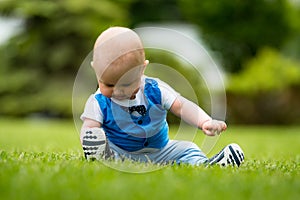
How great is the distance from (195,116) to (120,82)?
52 centimetres

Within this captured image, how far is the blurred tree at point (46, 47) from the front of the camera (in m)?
20.7

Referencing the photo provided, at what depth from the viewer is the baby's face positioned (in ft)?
10.6

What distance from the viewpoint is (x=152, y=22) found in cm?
2464

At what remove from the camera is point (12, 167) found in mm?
2904

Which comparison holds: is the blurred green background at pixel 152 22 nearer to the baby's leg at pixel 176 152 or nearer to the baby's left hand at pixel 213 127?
the baby's leg at pixel 176 152

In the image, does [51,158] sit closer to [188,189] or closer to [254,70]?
[188,189]

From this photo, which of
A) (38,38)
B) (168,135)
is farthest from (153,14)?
(168,135)

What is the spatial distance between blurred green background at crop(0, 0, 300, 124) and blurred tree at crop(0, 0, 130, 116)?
0.12 ft

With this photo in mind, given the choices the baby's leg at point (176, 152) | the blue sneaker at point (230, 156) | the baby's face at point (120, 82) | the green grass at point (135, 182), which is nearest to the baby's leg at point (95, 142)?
the green grass at point (135, 182)

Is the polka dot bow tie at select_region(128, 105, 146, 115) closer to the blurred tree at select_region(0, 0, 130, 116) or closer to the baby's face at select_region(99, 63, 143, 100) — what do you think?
the baby's face at select_region(99, 63, 143, 100)

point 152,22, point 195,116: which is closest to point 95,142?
point 195,116

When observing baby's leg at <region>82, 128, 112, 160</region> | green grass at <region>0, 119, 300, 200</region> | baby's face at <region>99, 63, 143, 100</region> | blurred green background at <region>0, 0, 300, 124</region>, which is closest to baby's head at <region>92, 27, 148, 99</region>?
baby's face at <region>99, 63, 143, 100</region>

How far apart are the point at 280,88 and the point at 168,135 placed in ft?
43.6

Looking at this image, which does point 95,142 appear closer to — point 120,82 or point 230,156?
point 120,82
